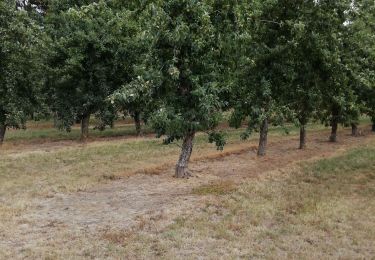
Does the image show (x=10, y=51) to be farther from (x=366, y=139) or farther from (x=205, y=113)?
(x=366, y=139)

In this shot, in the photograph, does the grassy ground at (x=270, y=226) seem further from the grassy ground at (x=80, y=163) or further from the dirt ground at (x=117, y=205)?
the grassy ground at (x=80, y=163)

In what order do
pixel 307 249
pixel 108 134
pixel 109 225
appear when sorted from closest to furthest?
pixel 307 249 → pixel 109 225 → pixel 108 134

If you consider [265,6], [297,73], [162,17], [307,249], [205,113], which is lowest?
[307,249]

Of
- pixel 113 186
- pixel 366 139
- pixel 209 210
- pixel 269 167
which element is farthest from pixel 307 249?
pixel 366 139

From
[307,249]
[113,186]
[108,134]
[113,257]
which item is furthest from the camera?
[108,134]

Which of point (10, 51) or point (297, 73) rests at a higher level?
point (10, 51)

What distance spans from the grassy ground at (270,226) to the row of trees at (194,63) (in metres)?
3.06

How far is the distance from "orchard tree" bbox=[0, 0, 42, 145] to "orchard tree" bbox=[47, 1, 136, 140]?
67.9 inches

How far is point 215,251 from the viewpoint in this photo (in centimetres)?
1067

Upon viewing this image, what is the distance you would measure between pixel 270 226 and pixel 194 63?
6.55m

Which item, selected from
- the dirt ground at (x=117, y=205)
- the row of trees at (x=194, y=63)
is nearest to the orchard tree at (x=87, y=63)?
the row of trees at (x=194, y=63)

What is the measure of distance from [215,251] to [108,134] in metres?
26.6

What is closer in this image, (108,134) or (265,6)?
(265,6)

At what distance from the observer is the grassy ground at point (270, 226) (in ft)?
35.2
